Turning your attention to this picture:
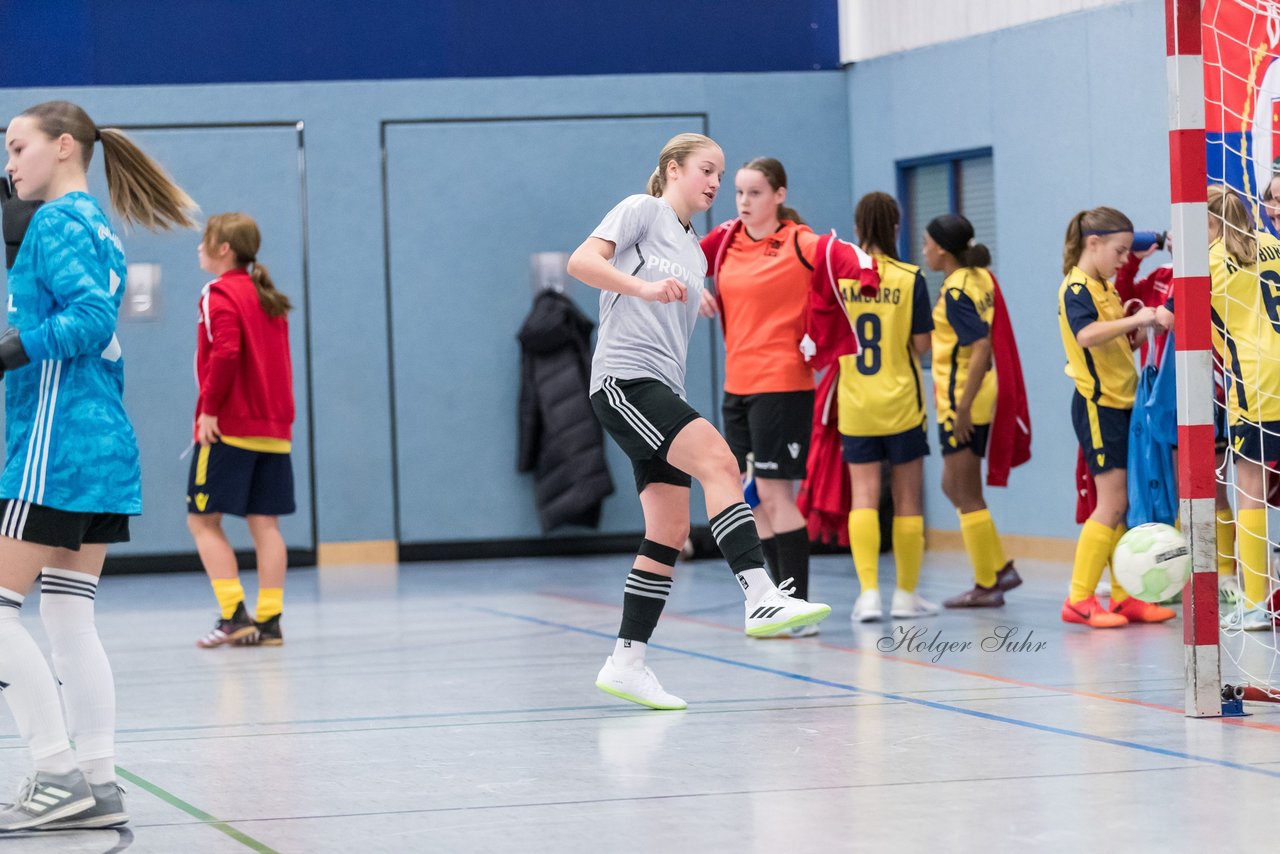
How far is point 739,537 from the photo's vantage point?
17.2 ft

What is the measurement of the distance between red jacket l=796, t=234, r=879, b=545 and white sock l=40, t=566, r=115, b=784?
156 inches

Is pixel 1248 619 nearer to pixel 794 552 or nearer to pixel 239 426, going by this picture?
pixel 794 552

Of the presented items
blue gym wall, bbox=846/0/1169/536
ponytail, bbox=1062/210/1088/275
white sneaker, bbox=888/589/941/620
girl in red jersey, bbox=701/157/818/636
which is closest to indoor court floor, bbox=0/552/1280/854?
white sneaker, bbox=888/589/941/620

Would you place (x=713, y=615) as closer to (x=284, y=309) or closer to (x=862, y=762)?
(x=284, y=309)

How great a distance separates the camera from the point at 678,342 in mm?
5543

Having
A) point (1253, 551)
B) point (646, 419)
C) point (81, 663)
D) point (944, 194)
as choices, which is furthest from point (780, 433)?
point (944, 194)

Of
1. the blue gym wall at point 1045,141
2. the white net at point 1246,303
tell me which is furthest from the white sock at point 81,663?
the blue gym wall at point 1045,141

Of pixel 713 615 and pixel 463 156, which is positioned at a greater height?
pixel 463 156

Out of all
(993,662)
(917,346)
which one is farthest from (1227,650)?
(917,346)

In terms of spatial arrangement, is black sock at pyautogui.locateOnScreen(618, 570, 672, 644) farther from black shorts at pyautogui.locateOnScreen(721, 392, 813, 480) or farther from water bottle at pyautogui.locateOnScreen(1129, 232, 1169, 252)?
water bottle at pyautogui.locateOnScreen(1129, 232, 1169, 252)

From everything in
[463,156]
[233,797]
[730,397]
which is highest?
[463,156]

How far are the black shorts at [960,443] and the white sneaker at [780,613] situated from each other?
10.5ft

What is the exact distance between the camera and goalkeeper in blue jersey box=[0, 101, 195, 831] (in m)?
3.94

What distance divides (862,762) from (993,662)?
2.02m
